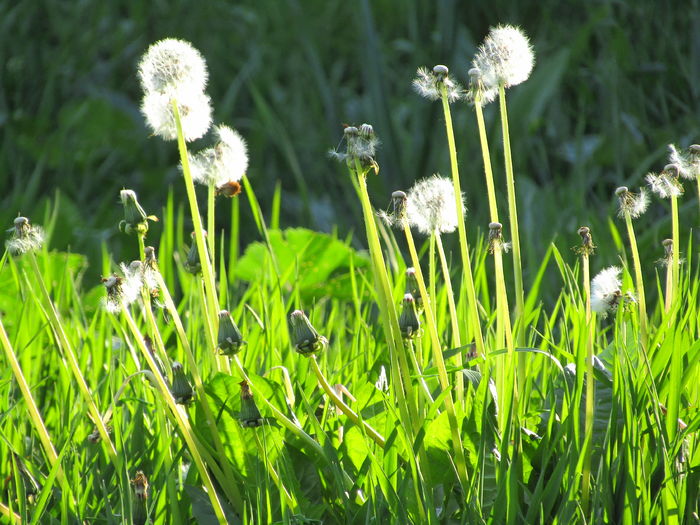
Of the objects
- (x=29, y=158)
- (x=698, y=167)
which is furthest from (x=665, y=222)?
(x=29, y=158)

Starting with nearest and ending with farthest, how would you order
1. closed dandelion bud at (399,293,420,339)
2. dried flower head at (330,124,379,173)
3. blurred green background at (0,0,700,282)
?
dried flower head at (330,124,379,173) → closed dandelion bud at (399,293,420,339) → blurred green background at (0,0,700,282)

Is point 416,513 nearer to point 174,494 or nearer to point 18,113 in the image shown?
point 174,494

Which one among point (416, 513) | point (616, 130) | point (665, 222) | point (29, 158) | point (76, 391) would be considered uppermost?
point (29, 158)

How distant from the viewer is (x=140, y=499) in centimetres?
69

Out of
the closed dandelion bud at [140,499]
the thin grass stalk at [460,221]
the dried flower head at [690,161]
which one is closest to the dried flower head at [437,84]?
the thin grass stalk at [460,221]

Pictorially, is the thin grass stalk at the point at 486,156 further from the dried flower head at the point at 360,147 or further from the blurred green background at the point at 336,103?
the blurred green background at the point at 336,103

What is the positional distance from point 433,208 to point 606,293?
0.19 meters

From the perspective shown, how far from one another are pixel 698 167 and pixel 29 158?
2492 millimetres

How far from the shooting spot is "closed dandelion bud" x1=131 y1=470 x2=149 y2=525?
0.69 m

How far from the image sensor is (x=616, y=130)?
2352 millimetres

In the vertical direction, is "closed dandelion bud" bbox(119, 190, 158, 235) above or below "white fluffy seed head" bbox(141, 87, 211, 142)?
below

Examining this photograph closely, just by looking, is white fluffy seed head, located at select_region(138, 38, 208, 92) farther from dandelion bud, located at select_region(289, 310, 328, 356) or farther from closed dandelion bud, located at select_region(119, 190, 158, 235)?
dandelion bud, located at select_region(289, 310, 328, 356)

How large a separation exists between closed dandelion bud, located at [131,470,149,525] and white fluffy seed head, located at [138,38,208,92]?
0.97ft

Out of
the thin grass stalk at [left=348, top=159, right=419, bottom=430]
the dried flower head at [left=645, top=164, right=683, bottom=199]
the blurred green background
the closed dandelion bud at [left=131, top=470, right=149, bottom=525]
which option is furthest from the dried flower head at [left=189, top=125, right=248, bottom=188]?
the blurred green background
